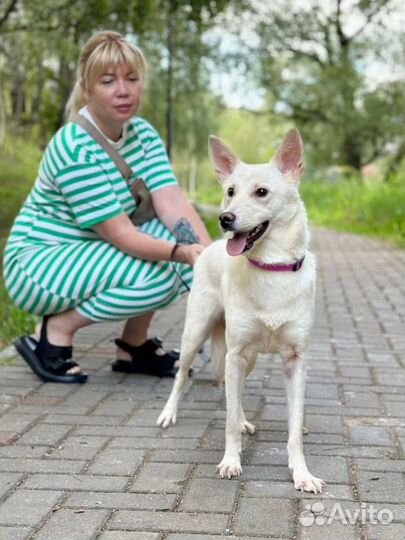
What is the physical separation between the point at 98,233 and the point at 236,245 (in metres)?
1.78

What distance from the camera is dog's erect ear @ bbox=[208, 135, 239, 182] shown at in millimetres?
3459

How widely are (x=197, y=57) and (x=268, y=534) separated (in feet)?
59.6

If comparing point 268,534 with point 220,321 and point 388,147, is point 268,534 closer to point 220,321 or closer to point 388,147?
point 220,321

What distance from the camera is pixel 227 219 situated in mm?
3104

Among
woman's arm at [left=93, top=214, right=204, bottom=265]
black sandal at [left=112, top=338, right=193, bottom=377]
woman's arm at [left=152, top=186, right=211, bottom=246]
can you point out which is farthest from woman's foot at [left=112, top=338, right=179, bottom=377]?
woman's arm at [left=152, top=186, right=211, bottom=246]

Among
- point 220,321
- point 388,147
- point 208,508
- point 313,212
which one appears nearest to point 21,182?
point 313,212

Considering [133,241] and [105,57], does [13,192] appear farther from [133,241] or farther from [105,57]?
[133,241]

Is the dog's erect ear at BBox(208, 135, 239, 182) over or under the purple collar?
over

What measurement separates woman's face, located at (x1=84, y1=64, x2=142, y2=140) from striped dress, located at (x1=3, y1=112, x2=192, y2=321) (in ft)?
0.58

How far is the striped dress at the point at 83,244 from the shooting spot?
469cm

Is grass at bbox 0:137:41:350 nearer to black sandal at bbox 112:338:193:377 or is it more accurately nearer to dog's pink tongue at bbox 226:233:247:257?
black sandal at bbox 112:338:193:377

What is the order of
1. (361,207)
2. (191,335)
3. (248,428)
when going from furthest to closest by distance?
(361,207) < (191,335) < (248,428)

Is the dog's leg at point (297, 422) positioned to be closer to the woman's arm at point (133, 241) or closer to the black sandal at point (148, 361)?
the woman's arm at point (133, 241)

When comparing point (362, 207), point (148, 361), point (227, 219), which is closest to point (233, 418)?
point (227, 219)
